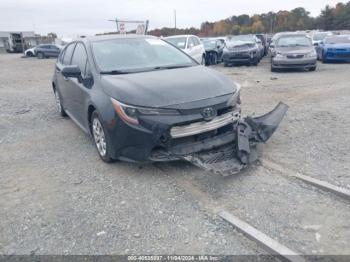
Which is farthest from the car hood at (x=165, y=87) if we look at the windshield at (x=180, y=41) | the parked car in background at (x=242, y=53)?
the parked car in background at (x=242, y=53)

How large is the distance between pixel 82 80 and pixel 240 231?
3.18 meters

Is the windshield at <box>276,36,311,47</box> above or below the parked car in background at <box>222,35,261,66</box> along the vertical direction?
above

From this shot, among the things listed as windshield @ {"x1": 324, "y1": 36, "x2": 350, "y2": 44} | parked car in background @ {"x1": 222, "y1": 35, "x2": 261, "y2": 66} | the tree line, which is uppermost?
the tree line

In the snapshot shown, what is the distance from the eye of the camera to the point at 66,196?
366cm

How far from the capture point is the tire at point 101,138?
163 inches

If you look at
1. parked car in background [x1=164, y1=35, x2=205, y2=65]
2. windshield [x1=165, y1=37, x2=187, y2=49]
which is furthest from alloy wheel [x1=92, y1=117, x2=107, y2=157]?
windshield [x1=165, y1=37, x2=187, y2=49]

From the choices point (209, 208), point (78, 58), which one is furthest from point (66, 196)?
point (78, 58)

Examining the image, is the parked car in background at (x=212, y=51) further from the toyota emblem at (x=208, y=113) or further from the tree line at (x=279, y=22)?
the tree line at (x=279, y=22)

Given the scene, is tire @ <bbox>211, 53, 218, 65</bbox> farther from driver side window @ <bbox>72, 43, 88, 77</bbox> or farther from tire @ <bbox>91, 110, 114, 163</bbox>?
tire @ <bbox>91, 110, 114, 163</bbox>

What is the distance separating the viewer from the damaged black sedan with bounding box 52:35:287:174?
12.2 feet

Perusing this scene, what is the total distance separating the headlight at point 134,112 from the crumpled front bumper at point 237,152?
1.83 feet

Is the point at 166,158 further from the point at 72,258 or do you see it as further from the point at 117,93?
the point at 72,258

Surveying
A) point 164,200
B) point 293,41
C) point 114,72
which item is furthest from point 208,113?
point 293,41

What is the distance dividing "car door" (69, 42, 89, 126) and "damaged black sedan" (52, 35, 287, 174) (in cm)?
3
